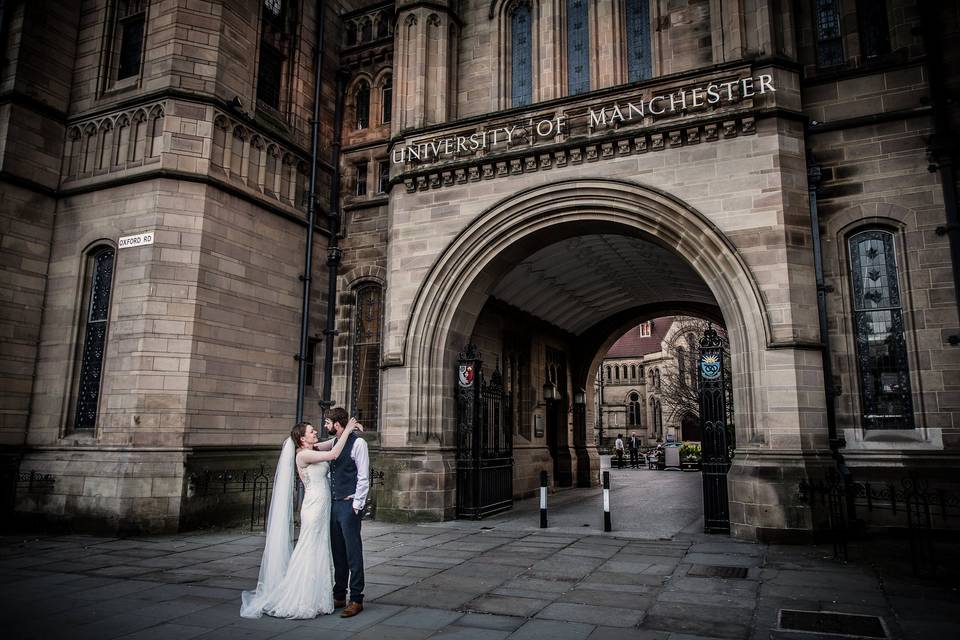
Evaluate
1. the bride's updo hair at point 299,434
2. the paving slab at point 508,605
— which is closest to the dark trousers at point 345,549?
the bride's updo hair at point 299,434

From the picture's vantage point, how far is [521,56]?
1464 centimetres

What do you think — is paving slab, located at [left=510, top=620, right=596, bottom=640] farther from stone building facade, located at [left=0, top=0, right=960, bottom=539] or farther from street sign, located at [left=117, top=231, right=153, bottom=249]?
street sign, located at [left=117, top=231, right=153, bottom=249]

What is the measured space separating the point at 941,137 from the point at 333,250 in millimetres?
11701

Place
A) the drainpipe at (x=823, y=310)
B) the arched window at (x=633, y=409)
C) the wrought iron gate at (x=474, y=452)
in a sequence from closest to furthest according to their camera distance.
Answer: the drainpipe at (x=823, y=310) < the wrought iron gate at (x=474, y=452) < the arched window at (x=633, y=409)

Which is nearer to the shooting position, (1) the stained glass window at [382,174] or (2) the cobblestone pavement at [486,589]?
(2) the cobblestone pavement at [486,589]

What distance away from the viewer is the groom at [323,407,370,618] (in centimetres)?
625

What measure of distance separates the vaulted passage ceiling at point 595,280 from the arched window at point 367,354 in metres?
2.84

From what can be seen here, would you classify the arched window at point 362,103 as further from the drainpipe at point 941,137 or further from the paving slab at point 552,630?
the paving slab at point 552,630

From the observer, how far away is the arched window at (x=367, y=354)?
49.4 ft

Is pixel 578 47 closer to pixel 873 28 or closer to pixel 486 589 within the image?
pixel 873 28

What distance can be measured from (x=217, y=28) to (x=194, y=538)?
31.4 feet

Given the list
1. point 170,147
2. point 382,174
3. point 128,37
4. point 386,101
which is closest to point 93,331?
point 170,147

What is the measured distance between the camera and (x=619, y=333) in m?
23.2

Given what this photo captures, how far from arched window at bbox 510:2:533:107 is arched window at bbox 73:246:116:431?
29.0 feet
